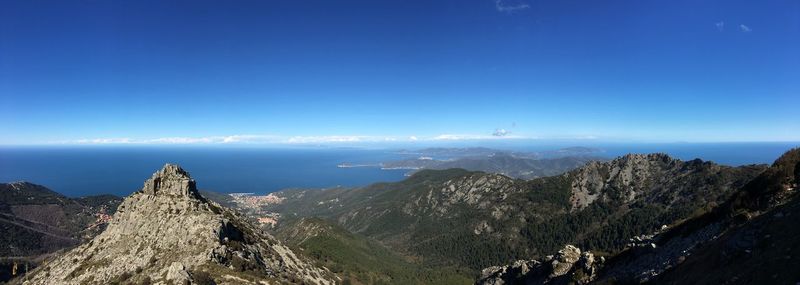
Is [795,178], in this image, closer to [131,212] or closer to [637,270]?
[637,270]

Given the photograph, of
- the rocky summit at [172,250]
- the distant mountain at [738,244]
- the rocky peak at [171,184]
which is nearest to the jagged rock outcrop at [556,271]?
the distant mountain at [738,244]

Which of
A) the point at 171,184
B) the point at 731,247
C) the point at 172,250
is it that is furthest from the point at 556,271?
the point at 171,184

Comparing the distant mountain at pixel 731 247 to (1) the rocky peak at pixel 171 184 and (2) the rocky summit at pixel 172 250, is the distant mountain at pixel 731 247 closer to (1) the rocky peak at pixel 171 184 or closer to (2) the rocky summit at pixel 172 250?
(2) the rocky summit at pixel 172 250

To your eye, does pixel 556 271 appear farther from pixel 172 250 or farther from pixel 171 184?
pixel 171 184

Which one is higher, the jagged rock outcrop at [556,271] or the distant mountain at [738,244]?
the distant mountain at [738,244]

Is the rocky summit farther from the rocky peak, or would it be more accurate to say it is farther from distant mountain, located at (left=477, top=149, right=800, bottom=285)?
distant mountain, located at (left=477, top=149, right=800, bottom=285)

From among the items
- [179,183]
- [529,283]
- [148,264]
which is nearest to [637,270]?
[529,283]
